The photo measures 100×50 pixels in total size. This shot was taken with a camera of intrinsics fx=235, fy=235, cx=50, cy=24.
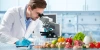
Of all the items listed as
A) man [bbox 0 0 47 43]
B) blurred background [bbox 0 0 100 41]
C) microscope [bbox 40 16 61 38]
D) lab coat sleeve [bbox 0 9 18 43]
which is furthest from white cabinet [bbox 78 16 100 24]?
lab coat sleeve [bbox 0 9 18 43]

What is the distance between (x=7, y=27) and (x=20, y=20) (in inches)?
8.7

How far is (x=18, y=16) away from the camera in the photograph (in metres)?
2.96

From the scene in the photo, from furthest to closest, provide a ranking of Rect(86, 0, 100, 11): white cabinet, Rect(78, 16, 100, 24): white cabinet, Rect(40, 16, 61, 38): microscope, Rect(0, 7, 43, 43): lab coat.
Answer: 1. Rect(78, 16, 100, 24): white cabinet
2. Rect(86, 0, 100, 11): white cabinet
3. Rect(40, 16, 61, 38): microscope
4. Rect(0, 7, 43, 43): lab coat

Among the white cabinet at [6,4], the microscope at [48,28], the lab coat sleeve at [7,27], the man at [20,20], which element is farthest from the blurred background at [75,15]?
the lab coat sleeve at [7,27]

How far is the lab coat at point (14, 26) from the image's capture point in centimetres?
278

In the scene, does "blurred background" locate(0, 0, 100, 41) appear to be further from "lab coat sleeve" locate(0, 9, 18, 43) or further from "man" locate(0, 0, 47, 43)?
"lab coat sleeve" locate(0, 9, 18, 43)

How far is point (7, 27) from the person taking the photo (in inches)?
112

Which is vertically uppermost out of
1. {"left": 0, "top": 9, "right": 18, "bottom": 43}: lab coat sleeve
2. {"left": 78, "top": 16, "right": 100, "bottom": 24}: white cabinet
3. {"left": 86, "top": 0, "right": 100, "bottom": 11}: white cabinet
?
{"left": 86, "top": 0, "right": 100, "bottom": 11}: white cabinet

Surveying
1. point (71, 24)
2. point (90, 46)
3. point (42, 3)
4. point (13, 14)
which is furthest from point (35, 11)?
point (71, 24)

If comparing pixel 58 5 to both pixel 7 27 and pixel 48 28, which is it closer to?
pixel 48 28

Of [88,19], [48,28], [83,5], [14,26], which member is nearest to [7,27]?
[14,26]

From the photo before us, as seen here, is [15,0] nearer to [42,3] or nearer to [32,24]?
[32,24]

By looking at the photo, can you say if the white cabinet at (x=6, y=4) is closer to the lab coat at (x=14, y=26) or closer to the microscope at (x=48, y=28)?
the microscope at (x=48, y=28)

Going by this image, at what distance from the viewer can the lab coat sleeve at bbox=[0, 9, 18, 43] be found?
2.75 m
